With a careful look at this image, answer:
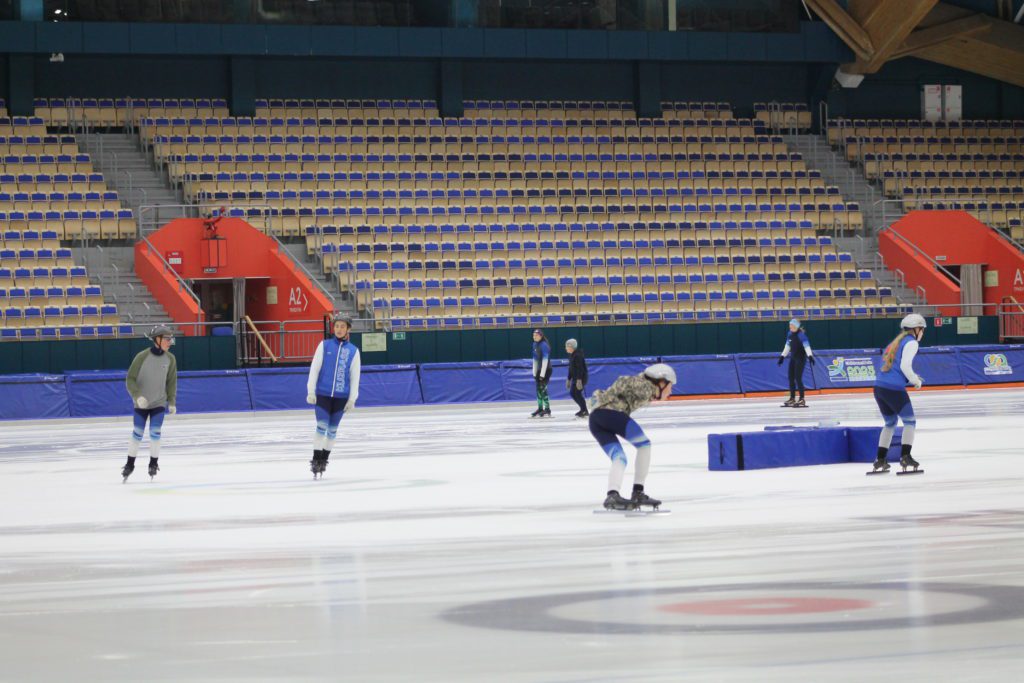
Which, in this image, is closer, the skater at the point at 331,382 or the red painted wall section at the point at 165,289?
the skater at the point at 331,382

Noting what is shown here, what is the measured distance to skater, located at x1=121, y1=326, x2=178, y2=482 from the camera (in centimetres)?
1762

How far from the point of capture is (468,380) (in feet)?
119

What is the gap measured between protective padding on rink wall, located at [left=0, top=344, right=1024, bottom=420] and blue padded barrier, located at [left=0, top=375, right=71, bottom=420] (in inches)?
0.8

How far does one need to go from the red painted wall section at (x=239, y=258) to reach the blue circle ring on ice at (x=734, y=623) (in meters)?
30.3

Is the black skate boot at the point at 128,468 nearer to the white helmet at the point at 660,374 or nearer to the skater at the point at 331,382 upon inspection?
the skater at the point at 331,382

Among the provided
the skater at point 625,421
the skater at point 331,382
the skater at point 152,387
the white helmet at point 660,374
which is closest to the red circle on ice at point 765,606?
the white helmet at point 660,374

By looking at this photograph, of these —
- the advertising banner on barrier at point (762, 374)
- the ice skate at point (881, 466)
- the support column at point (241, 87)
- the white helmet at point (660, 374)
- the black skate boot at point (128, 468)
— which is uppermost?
the support column at point (241, 87)

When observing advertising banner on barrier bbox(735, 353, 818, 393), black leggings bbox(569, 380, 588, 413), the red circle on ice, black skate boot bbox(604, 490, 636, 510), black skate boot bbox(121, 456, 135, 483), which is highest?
the red circle on ice

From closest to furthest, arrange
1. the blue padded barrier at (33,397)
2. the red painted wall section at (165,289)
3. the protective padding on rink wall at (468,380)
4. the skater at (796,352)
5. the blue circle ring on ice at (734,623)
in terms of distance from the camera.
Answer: the blue circle ring on ice at (734,623) → the blue padded barrier at (33,397) → the skater at (796,352) → the protective padding on rink wall at (468,380) → the red painted wall section at (165,289)

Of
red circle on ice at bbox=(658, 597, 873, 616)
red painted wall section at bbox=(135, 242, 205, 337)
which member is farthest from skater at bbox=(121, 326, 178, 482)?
red painted wall section at bbox=(135, 242, 205, 337)

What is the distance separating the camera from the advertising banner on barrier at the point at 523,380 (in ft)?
120

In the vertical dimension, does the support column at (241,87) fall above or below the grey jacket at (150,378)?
above

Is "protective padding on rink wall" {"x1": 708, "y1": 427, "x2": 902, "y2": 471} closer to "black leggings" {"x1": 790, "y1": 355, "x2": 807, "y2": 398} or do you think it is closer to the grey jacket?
the grey jacket

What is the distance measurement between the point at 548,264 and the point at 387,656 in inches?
1372
